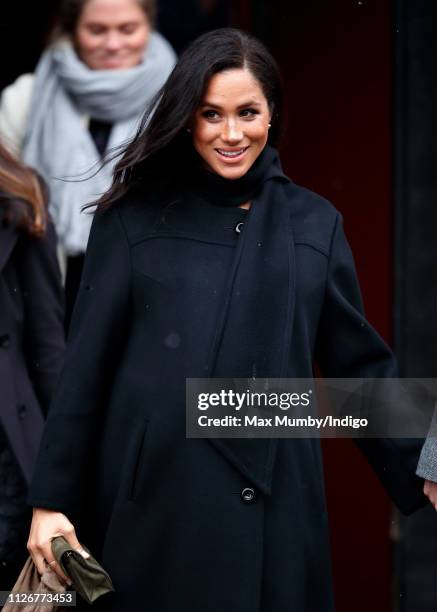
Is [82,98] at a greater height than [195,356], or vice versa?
[82,98]

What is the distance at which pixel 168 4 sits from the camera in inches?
192

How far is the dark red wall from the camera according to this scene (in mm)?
4504

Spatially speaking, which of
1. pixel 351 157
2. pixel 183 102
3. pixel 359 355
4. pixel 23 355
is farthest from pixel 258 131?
pixel 351 157

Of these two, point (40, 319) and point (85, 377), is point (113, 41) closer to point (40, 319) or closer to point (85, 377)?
point (40, 319)

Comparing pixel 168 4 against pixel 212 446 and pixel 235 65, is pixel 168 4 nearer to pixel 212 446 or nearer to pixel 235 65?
pixel 235 65

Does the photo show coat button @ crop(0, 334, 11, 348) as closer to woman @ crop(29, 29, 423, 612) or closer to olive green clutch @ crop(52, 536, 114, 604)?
woman @ crop(29, 29, 423, 612)

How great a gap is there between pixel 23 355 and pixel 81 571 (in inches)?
41.0

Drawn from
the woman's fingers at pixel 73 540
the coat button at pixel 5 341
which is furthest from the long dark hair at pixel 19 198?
the woman's fingers at pixel 73 540

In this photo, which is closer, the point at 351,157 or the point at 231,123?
the point at 231,123

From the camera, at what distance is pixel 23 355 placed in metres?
3.64

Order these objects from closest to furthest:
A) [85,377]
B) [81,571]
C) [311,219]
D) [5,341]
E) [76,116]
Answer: [81,571], [85,377], [311,219], [5,341], [76,116]

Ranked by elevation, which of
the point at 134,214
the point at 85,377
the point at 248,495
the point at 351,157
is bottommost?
the point at 248,495

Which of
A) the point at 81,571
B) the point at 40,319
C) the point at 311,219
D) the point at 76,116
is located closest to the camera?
the point at 81,571

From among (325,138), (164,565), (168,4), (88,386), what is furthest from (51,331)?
(168,4)
